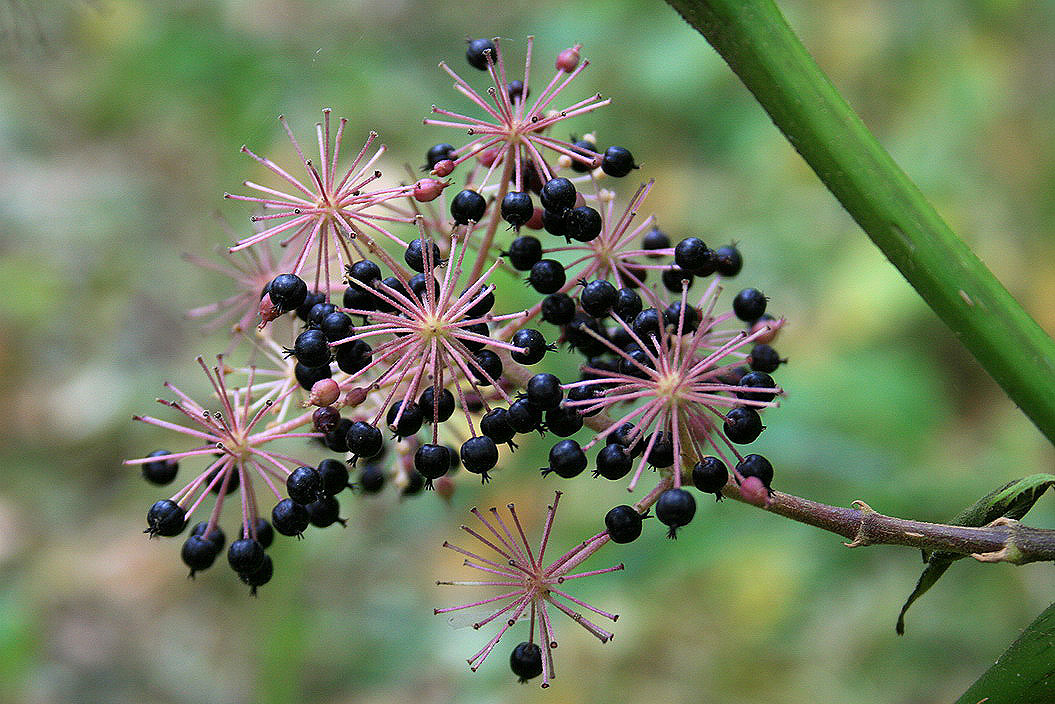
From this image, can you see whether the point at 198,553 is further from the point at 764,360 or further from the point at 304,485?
the point at 764,360

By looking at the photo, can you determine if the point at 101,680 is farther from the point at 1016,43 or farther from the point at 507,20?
the point at 1016,43

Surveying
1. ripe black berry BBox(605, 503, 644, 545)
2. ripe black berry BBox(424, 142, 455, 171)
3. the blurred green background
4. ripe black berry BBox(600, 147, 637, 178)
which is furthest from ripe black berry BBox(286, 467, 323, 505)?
the blurred green background

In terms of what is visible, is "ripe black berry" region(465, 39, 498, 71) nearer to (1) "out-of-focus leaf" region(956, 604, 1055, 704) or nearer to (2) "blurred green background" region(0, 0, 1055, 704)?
(1) "out-of-focus leaf" region(956, 604, 1055, 704)

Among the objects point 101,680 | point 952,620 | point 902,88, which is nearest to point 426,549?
point 101,680

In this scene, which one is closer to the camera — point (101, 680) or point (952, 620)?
point (952, 620)

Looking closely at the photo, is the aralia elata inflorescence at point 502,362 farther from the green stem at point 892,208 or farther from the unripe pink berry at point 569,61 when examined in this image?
the green stem at point 892,208
